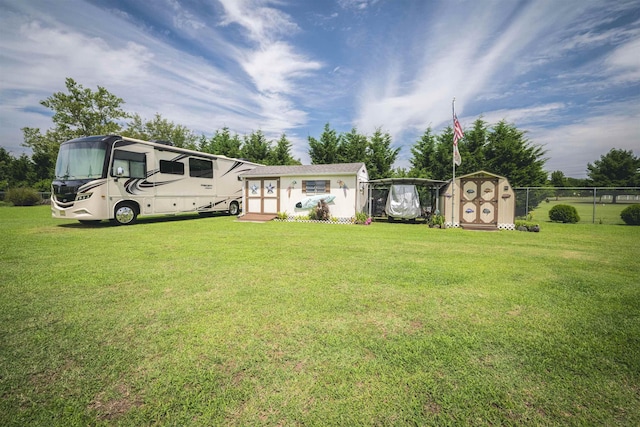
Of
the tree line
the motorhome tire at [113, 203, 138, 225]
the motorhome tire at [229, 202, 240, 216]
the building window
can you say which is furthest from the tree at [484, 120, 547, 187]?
the motorhome tire at [113, 203, 138, 225]

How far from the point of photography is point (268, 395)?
2035 mm

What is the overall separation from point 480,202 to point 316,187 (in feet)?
26.5

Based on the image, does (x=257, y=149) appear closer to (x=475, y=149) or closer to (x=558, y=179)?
(x=475, y=149)

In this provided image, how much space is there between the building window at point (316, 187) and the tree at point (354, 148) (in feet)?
31.4

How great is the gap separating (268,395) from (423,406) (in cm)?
110

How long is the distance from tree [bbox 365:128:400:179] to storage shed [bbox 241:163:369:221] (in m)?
7.75

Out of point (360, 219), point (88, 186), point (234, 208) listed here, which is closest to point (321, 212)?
point (360, 219)

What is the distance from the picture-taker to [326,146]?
25.3m

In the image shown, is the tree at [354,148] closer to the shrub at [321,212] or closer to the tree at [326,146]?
the tree at [326,146]

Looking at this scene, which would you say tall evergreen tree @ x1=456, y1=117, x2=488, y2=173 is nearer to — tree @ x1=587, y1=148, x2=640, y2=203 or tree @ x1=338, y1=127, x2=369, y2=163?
tree @ x1=338, y1=127, x2=369, y2=163

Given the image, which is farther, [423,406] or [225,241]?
[225,241]

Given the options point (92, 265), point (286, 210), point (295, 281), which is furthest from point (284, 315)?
point (286, 210)

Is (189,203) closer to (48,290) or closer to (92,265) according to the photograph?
(92,265)

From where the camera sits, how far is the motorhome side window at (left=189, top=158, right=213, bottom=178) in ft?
48.4
